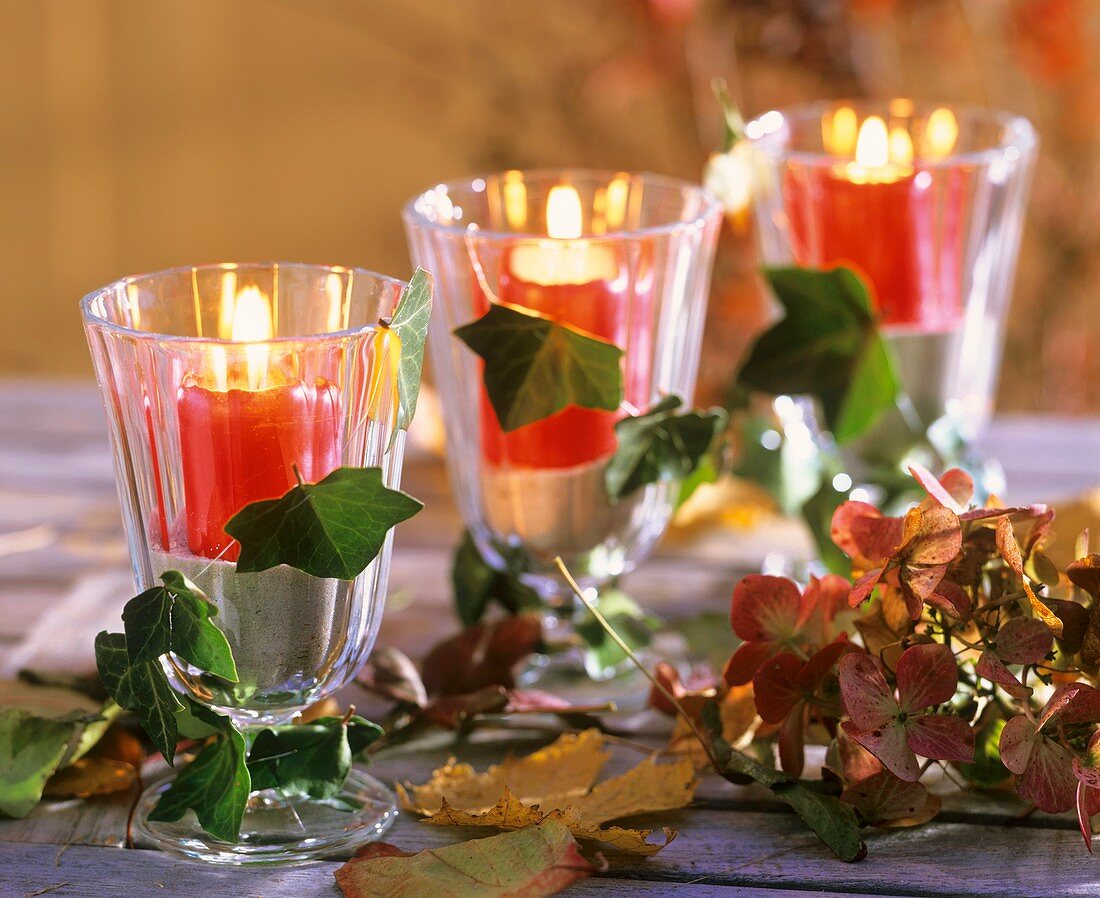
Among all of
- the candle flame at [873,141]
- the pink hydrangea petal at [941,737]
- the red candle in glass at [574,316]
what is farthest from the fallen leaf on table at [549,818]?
the candle flame at [873,141]

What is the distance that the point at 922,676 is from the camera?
0.52m

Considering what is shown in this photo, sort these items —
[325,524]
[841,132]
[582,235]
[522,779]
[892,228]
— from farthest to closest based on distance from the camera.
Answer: [841,132] < [892,228] < [582,235] < [522,779] < [325,524]

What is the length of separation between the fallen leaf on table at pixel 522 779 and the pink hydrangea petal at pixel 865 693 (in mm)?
142

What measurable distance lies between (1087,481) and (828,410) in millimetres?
338

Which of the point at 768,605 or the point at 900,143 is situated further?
the point at 900,143

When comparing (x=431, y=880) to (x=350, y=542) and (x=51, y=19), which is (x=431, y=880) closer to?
(x=350, y=542)

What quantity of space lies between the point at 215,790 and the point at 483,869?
0.39 ft

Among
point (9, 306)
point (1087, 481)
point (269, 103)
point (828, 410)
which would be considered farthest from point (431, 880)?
point (9, 306)

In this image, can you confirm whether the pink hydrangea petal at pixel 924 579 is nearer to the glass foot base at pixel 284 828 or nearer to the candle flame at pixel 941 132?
the glass foot base at pixel 284 828

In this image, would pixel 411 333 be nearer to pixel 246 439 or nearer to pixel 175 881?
pixel 246 439

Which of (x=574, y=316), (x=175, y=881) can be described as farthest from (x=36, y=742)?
(x=574, y=316)

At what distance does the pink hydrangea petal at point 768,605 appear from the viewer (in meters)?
0.58

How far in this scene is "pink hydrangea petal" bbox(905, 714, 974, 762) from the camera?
1.69ft

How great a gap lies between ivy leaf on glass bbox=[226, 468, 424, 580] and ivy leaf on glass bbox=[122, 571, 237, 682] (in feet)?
0.08
